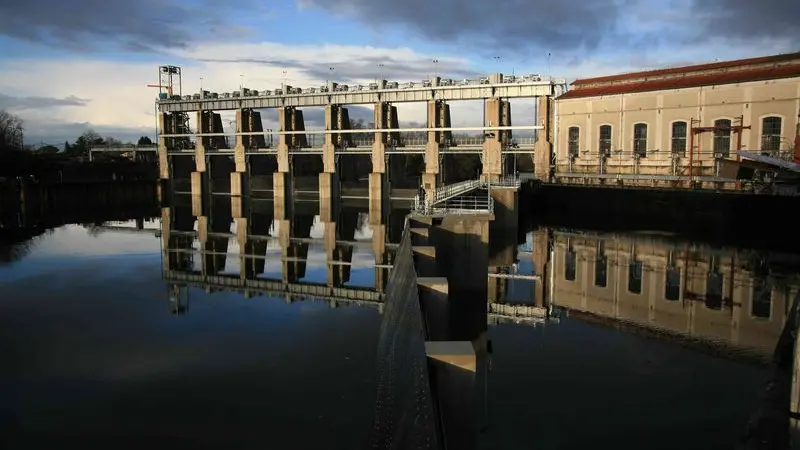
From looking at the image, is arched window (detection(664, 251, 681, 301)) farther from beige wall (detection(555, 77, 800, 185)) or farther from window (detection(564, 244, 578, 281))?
beige wall (detection(555, 77, 800, 185))

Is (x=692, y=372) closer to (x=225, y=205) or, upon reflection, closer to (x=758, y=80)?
(x=758, y=80)

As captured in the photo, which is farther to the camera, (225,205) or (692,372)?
(225,205)

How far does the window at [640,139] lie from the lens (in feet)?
148

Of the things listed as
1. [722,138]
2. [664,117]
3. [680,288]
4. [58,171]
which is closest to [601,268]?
[680,288]

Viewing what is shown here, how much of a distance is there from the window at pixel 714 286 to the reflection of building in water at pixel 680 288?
0.03 m

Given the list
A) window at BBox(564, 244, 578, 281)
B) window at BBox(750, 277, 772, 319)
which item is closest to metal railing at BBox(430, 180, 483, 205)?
window at BBox(564, 244, 578, 281)

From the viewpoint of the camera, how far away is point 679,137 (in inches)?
1693

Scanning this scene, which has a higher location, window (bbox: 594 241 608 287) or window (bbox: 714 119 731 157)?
window (bbox: 714 119 731 157)

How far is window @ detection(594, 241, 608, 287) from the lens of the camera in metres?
24.4

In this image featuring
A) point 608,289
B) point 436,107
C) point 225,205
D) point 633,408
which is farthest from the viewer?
point 225,205

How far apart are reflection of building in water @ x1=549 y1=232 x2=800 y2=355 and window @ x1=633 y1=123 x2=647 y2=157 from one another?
14302mm

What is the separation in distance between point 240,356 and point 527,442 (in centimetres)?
739

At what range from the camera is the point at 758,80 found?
3859 cm

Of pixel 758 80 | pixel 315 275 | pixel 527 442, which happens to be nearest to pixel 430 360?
pixel 527 442
